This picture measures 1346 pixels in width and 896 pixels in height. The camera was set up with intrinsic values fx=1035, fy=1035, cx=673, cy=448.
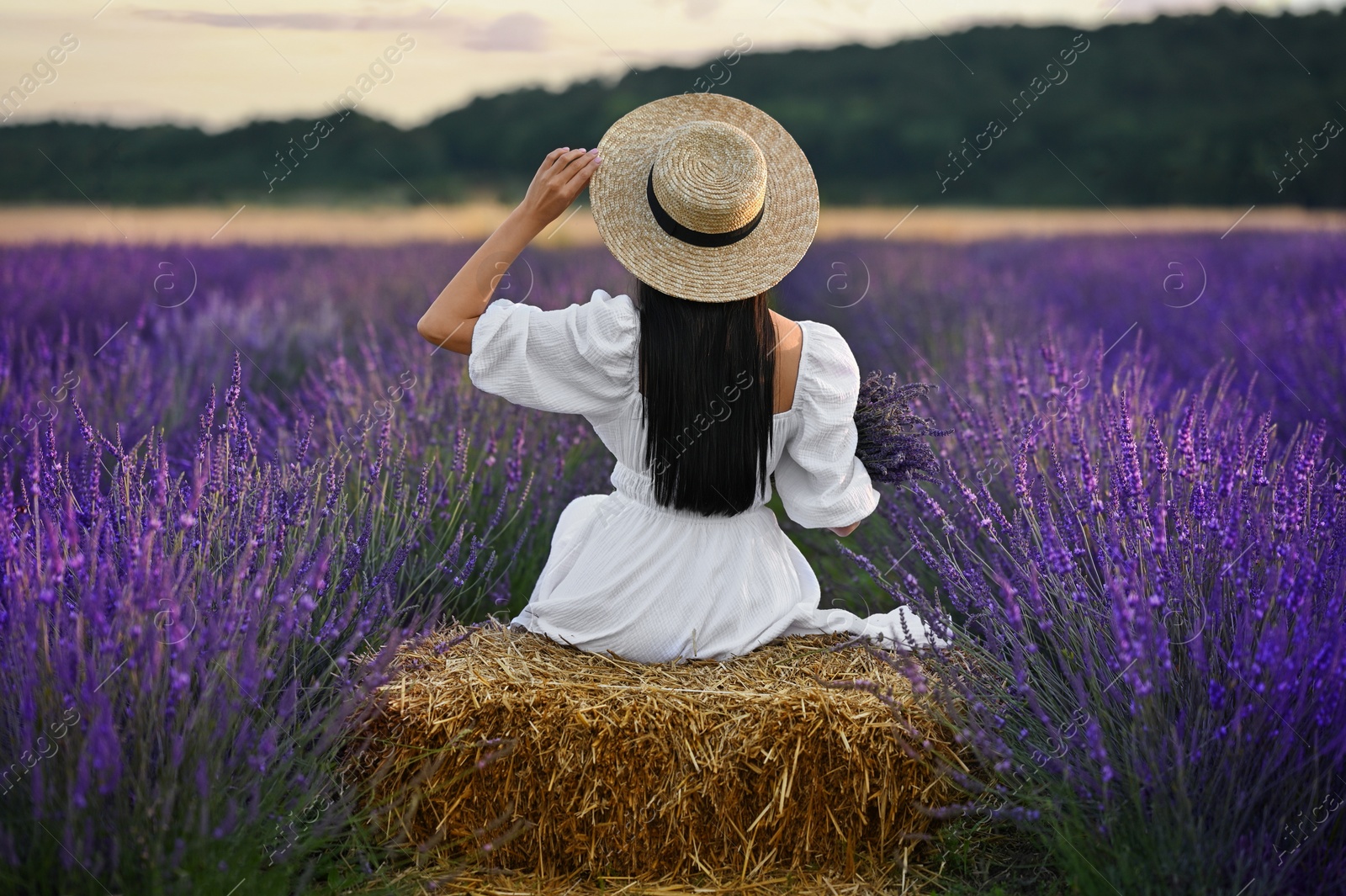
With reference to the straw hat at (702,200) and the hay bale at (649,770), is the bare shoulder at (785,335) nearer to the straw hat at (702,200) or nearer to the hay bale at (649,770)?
the straw hat at (702,200)

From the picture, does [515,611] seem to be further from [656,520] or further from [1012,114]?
[1012,114]

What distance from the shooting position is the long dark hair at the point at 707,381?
196cm

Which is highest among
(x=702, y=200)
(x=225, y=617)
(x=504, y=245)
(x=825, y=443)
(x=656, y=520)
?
(x=702, y=200)

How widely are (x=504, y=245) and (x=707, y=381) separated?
1.54ft

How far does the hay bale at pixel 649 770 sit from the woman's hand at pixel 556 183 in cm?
88

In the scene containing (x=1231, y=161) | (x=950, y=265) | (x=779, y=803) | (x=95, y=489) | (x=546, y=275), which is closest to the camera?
(x=779, y=803)

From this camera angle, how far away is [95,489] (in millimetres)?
2082

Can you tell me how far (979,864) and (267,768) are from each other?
51.2 inches

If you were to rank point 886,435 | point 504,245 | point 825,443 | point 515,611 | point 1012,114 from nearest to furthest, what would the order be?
1. point 504,245
2. point 825,443
3. point 886,435
4. point 515,611
5. point 1012,114

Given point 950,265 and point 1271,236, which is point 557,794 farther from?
point 1271,236

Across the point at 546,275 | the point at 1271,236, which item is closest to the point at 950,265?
the point at 1271,236

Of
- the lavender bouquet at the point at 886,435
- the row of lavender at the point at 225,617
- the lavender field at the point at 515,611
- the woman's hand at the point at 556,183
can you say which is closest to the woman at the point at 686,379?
the woman's hand at the point at 556,183

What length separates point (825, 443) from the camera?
2098 mm

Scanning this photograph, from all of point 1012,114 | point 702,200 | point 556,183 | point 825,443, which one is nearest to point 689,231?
point 702,200
